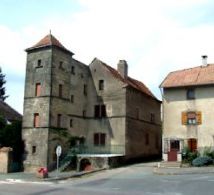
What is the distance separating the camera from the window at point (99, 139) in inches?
2047

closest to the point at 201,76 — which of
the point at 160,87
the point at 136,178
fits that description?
the point at 160,87

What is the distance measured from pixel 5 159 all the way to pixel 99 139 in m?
11.5

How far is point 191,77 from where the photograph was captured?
47.2 meters

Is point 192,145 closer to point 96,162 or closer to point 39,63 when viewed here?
point 96,162

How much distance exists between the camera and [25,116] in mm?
50031

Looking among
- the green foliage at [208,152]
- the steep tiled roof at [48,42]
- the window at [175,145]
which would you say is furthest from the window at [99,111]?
the green foliage at [208,152]

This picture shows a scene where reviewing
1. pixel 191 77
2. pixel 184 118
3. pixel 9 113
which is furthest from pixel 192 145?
pixel 9 113

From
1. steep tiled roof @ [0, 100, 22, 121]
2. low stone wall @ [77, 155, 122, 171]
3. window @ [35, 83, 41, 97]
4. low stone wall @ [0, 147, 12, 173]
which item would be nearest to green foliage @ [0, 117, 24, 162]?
low stone wall @ [0, 147, 12, 173]

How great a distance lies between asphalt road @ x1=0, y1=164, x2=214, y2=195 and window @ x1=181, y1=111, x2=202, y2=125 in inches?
310

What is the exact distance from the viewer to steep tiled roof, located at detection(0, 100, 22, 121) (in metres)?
56.2

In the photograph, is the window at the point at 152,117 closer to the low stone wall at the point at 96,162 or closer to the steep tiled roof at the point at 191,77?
the steep tiled roof at the point at 191,77

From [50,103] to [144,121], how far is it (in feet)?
44.1

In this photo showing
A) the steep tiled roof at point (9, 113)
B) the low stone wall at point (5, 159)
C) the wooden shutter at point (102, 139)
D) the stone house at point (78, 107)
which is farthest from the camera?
the steep tiled roof at point (9, 113)

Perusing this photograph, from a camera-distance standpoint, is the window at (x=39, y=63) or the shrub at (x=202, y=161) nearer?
the shrub at (x=202, y=161)
